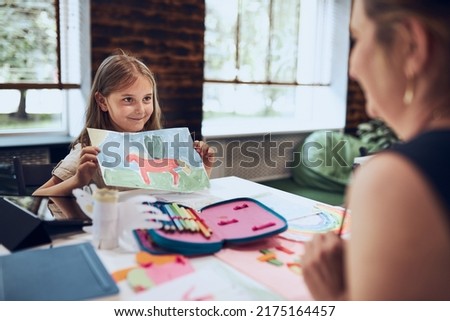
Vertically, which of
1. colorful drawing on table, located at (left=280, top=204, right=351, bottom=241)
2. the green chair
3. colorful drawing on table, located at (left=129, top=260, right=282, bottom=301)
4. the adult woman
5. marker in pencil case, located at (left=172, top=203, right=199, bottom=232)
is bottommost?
the green chair

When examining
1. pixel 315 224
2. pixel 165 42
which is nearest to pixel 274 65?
pixel 165 42

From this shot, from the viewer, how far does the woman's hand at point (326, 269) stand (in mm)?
612

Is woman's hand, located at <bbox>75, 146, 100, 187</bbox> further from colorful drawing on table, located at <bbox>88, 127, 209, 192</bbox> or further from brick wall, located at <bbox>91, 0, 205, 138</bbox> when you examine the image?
brick wall, located at <bbox>91, 0, 205, 138</bbox>

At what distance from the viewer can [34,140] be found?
2.79 meters

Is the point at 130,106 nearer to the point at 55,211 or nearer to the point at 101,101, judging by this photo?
the point at 101,101

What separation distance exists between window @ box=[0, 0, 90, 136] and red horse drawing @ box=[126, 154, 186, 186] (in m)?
1.76

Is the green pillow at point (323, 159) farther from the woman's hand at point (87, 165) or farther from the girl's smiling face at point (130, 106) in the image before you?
the woman's hand at point (87, 165)

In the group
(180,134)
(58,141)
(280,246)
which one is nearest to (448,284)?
(280,246)

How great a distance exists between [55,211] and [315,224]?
628 millimetres

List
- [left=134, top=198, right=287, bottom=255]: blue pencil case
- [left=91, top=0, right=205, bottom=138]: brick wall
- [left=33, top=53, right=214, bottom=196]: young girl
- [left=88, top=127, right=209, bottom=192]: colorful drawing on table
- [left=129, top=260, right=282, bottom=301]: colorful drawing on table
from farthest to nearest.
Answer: [left=91, top=0, right=205, bottom=138]: brick wall
[left=33, top=53, right=214, bottom=196]: young girl
[left=88, top=127, right=209, bottom=192]: colorful drawing on table
[left=134, top=198, right=287, bottom=255]: blue pencil case
[left=129, top=260, right=282, bottom=301]: colorful drawing on table

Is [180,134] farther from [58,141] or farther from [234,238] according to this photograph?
[58,141]

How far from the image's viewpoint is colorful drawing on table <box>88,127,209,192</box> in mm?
1211

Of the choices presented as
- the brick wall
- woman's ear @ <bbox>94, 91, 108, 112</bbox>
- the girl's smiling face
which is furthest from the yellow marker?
the brick wall
